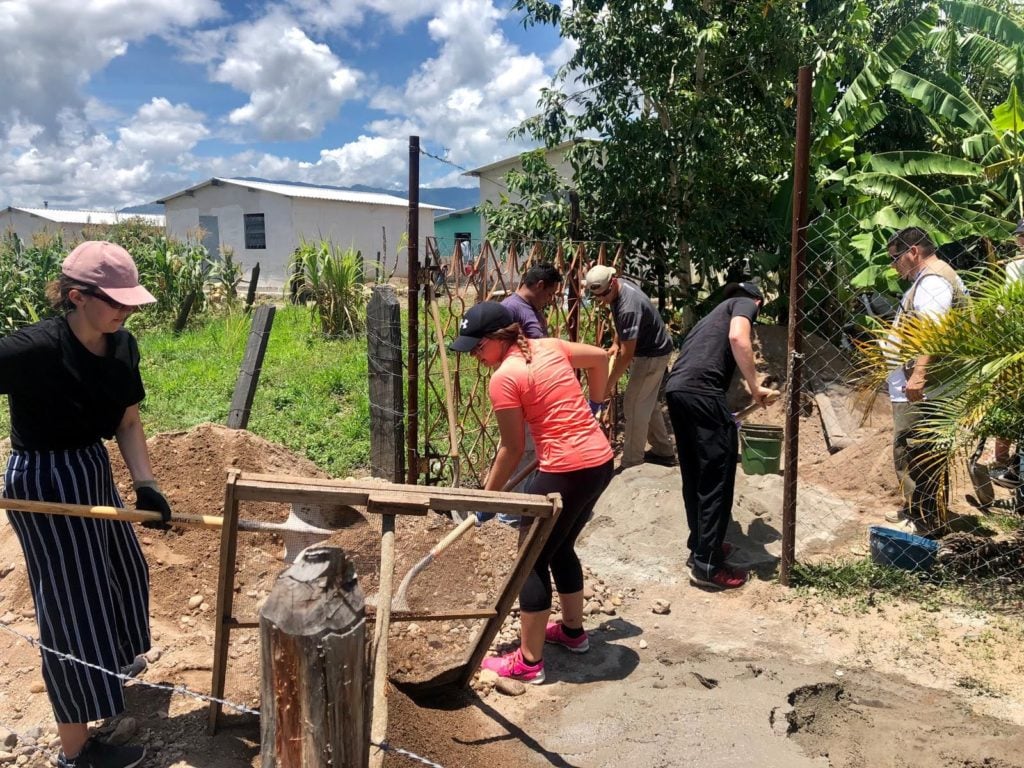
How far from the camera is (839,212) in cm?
810

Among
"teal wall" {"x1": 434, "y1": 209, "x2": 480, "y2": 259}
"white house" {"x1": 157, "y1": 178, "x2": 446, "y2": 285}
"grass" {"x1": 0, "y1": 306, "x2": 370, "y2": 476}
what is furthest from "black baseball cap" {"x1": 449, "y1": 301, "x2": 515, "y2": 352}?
"teal wall" {"x1": 434, "y1": 209, "x2": 480, "y2": 259}

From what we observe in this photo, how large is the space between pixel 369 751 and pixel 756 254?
7.95 m

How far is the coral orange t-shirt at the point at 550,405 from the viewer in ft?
10.0

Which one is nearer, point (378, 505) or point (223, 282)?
point (378, 505)

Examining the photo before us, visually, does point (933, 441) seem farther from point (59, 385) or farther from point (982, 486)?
point (59, 385)

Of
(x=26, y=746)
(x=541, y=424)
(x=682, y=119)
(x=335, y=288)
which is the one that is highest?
(x=682, y=119)

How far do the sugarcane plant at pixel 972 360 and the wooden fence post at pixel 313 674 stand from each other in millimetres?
2957

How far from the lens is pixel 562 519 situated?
311 centimetres

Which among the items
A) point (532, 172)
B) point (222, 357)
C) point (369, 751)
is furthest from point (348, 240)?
point (369, 751)

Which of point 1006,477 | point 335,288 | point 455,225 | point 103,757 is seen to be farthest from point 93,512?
point 455,225

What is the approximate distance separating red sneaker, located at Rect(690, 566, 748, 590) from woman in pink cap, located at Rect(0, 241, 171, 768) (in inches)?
111

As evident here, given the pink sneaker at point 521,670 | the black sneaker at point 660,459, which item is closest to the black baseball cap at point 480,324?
the pink sneaker at point 521,670

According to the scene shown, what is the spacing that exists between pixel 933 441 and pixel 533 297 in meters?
2.34

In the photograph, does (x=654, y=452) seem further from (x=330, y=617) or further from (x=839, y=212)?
(x=330, y=617)
